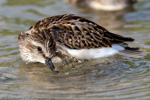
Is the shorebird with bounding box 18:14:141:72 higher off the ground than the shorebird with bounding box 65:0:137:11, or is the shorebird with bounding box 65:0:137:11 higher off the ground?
the shorebird with bounding box 65:0:137:11

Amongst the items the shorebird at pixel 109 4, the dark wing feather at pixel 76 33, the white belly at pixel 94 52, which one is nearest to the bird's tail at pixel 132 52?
the white belly at pixel 94 52

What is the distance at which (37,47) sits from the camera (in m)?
7.38

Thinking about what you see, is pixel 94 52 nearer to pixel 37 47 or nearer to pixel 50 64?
pixel 50 64

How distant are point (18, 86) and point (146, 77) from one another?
249 cm

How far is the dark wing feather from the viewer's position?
767cm

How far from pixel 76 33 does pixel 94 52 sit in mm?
633

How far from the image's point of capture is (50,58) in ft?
23.9

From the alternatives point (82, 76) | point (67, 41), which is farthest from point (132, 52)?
point (82, 76)

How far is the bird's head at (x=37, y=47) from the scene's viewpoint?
7234 millimetres

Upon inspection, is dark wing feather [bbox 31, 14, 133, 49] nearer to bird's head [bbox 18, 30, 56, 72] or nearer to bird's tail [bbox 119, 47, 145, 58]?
bird's head [bbox 18, 30, 56, 72]

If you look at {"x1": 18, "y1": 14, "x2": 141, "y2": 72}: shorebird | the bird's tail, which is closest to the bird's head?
{"x1": 18, "y1": 14, "x2": 141, "y2": 72}: shorebird

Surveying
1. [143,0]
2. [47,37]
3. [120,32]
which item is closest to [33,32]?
[47,37]

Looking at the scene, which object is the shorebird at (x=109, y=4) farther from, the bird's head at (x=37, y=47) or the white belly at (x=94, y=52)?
the bird's head at (x=37, y=47)

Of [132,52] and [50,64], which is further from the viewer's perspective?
[132,52]
